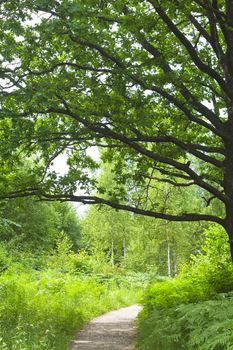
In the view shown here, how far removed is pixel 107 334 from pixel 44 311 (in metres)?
1.82

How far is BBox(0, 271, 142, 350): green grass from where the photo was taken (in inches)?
342

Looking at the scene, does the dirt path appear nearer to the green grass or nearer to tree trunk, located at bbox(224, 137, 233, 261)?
the green grass

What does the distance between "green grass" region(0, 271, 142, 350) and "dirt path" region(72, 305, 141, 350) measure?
0.29 m

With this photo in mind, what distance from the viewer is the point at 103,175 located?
136 feet

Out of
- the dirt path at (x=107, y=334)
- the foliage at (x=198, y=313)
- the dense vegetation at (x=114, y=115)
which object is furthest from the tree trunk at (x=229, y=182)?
the dirt path at (x=107, y=334)

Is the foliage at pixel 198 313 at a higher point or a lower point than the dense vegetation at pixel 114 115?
lower

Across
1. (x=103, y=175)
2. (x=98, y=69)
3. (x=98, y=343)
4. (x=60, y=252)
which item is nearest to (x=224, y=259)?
(x=98, y=343)

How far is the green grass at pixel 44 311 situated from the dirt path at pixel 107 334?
0.29 meters

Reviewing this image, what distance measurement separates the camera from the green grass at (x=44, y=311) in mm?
8683

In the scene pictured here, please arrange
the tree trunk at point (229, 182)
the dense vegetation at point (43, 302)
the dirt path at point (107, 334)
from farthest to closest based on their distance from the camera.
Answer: the dirt path at point (107, 334) < the tree trunk at point (229, 182) < the dense vegetation at point (43, 302)

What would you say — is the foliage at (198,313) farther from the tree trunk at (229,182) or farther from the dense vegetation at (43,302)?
the dense vegetation at (43,302)

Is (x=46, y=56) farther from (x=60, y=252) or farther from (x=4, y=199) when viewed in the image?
(x=60, y=252)

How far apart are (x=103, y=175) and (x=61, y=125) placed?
102 ft

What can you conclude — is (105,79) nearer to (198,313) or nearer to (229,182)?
(229,182)
